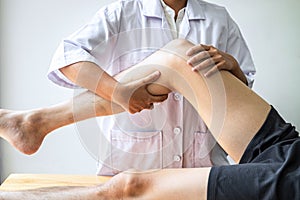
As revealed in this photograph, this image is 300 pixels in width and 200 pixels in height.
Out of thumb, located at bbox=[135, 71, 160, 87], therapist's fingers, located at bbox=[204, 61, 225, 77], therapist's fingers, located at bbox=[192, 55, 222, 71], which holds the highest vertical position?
therapist's fingers, located at bbox=[192, 55, 222, 71]

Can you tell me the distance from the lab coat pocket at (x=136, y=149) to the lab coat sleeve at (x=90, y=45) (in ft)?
0.65

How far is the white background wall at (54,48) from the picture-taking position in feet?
5.06

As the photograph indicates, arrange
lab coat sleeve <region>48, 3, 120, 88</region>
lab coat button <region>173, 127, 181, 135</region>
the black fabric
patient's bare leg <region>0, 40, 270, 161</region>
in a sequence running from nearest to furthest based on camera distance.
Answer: the black fabric < patient's bare leg <region>0, 40, 270, 161</region> < lab coat sleeve <region>48, 3, 120, 88</region> < lab coat button <region>173, 127, 181, 135</region>

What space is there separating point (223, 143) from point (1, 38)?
971 millimetres

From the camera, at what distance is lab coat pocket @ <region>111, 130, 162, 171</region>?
1194mm

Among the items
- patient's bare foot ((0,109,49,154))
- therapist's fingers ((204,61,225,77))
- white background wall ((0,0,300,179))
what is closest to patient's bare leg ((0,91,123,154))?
patient's bare foot ((0,109,49,154))

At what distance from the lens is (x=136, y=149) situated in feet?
3.97

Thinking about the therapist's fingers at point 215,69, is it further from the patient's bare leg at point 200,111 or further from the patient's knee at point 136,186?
the patient's knee at point 136,186

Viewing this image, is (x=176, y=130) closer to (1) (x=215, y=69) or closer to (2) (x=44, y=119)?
(1) (x=215, y=69)

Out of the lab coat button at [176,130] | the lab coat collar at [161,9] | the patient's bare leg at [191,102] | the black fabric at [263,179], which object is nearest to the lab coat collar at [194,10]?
the lab coat collar at [161,9]

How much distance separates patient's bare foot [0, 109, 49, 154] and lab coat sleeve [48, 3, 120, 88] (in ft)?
0.42

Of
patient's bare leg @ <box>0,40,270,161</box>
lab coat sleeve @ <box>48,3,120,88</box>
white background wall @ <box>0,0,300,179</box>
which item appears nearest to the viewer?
patient's bare leg @ <box>0,40,270,161</box>

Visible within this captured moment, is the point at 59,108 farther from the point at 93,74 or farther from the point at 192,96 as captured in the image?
the point at 192,96

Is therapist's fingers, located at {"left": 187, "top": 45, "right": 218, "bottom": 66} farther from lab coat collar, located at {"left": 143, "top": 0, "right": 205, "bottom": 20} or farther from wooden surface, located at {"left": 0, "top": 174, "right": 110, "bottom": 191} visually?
wooden surface, located at {"left": 0, "top": 174, "right": 110, "bottom": 191}
